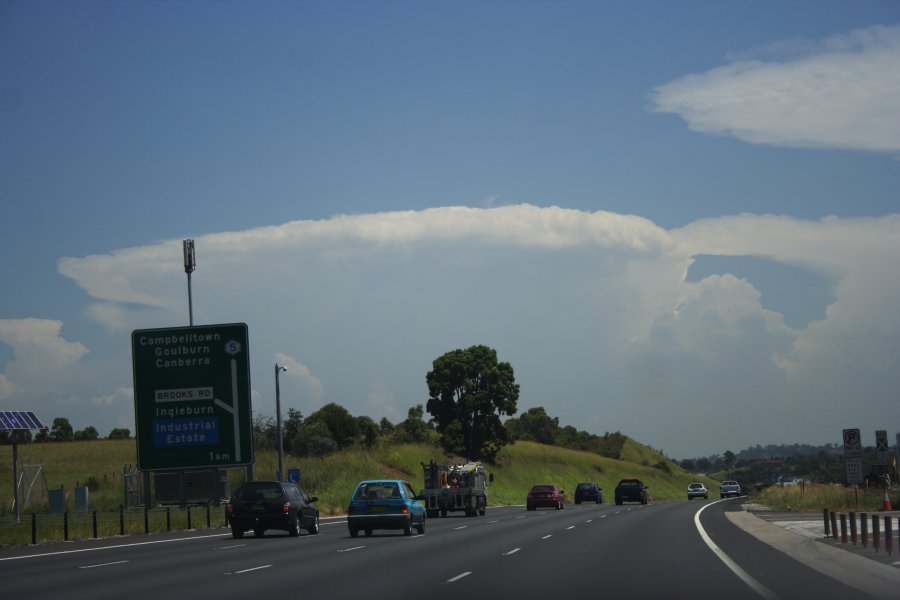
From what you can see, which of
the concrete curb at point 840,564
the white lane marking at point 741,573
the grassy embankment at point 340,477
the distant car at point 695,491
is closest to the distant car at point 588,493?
the grassy embankment at point 340,477

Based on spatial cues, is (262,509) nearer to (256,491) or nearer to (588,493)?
(256,491)

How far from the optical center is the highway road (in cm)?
1708

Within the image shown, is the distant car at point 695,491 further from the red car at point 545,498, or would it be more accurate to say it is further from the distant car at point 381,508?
the distant car at point 381,508

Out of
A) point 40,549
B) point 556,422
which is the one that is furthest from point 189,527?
point 556,422

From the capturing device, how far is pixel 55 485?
71750mm

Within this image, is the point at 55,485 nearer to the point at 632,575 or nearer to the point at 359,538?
the point at 359,538

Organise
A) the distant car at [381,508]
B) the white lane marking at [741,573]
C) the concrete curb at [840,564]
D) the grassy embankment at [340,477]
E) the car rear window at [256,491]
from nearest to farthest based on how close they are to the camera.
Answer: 1. the white lane marking at [741,573]
2. the concrete curb at [840,564]
3. the distant car at [381,508]
4. the car rear window at [256,491]
5. the grassy embankment at [340,477]

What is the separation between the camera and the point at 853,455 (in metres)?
39.8

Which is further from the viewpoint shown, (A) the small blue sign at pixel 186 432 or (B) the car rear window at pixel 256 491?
(A) the small blue sign at pixel 186 432

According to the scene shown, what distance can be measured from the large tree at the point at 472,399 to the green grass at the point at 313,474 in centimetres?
214

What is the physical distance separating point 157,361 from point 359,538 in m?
9.88

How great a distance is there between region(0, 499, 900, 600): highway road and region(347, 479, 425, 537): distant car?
0.51 metres

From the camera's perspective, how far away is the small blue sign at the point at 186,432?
37.8 metres

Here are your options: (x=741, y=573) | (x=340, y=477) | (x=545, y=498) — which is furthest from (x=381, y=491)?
(x=340, y=477)
